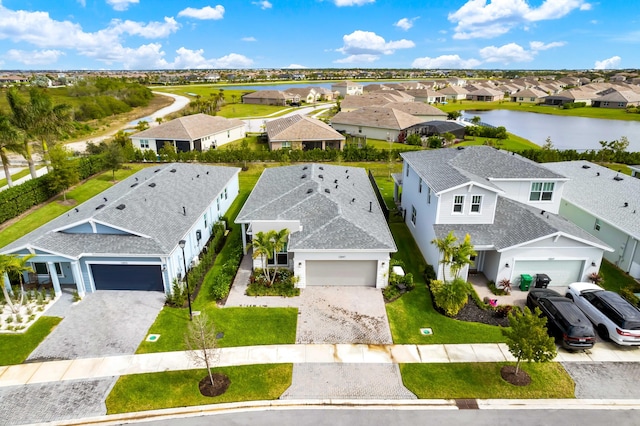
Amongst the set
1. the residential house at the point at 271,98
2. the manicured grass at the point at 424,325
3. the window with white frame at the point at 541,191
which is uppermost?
the residential house at the point at 271,98

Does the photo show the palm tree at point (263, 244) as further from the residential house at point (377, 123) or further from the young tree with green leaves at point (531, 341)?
the residential house at point (377, 123)

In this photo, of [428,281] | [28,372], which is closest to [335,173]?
[428,281]

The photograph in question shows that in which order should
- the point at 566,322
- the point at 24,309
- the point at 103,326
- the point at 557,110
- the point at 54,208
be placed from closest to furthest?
1. the point at 566,322
2. the point at 103,326
3. the point at 24,309
4. the point at 54,208
5. the point at 557,110

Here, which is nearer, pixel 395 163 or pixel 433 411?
pixel 433 411

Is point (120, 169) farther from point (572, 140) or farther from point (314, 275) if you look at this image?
point (572, 140)

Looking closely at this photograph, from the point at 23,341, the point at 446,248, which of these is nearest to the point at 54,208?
the point at 23,341

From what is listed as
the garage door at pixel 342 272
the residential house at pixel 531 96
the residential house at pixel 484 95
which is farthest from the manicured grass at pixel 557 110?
the garage door at pixel 342 272

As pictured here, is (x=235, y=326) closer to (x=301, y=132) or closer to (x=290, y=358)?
(x=290, y=358)
